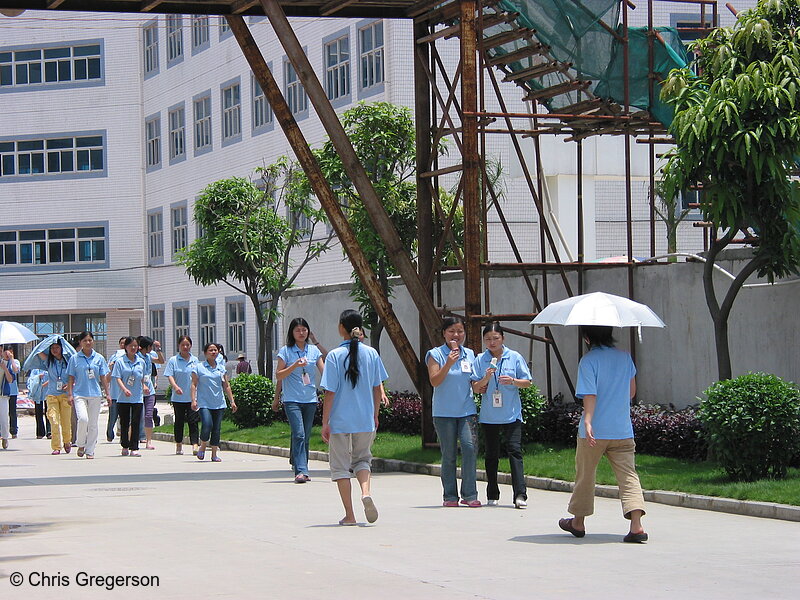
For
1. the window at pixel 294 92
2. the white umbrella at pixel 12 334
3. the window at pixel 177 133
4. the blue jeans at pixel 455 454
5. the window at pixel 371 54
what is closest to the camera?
the blue jeans at pixel 455 454

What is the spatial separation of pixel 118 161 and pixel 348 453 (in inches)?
1477

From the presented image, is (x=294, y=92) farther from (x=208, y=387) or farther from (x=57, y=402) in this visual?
(x=208, y=387)

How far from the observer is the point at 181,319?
44688 mm

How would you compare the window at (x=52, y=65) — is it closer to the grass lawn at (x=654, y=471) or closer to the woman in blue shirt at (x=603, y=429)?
the grass lawn at (x=654, y=471)

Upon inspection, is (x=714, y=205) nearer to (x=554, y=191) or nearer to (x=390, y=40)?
(x=554, y=191)

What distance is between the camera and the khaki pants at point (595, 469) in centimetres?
1029

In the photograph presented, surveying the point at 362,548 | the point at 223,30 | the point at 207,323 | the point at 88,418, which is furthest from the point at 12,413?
the point at 223,30

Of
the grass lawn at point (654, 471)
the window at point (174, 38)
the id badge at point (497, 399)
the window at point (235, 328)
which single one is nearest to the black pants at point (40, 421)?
the grass lawn at point (654, 471)

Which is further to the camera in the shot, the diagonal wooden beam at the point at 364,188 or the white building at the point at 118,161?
the white building at the point at 118,161

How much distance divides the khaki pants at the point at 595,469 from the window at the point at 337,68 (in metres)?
25.1

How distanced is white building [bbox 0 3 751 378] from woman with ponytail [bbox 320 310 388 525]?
27.1 meters

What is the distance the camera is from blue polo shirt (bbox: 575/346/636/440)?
34.0 ft

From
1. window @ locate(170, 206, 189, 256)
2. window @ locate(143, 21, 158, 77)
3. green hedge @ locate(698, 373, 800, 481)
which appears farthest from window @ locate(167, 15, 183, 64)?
green hedge @ locate(698, 373, 800, 481)

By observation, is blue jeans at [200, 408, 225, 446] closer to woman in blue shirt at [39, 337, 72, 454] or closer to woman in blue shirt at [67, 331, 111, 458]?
woman in blue shirt at [67, 331, 111, 458]
